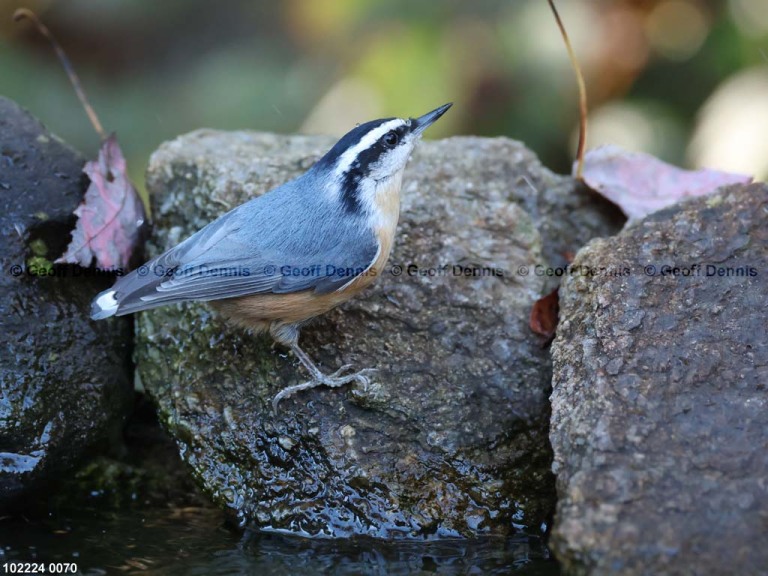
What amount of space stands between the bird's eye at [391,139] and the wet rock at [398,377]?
44 cm

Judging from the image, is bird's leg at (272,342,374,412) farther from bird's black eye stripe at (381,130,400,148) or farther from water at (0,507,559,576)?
bird's black eye stripe at (381,130,400,148)

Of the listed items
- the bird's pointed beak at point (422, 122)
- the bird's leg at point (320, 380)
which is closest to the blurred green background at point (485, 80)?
the bird's pointed beak at point (422, 122)

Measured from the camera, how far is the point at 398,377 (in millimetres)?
3520

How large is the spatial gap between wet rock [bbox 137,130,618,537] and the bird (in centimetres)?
16

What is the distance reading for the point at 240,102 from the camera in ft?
20.9

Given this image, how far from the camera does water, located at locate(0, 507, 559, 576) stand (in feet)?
10.2

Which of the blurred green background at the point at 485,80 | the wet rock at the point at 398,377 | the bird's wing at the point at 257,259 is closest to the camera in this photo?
the wet rock at the point at 398,377

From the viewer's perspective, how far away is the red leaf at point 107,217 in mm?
3785

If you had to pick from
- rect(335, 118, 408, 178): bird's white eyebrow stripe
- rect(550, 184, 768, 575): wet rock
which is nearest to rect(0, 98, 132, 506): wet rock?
rect(335, 118, 408, 178): bird's white eyebrow stripe

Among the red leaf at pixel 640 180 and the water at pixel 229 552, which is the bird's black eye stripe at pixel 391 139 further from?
the water at pixel 229 552

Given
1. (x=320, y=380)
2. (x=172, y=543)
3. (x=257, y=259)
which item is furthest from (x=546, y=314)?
(x=172, y=543)

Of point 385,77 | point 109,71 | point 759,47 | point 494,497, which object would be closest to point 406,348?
point 494,497

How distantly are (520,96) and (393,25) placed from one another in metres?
0.98

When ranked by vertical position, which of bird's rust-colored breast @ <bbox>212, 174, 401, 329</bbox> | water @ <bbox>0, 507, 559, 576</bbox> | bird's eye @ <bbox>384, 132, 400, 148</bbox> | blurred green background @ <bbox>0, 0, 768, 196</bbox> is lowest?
water @ <bbox>0, 507, 559, 576</bbox>
